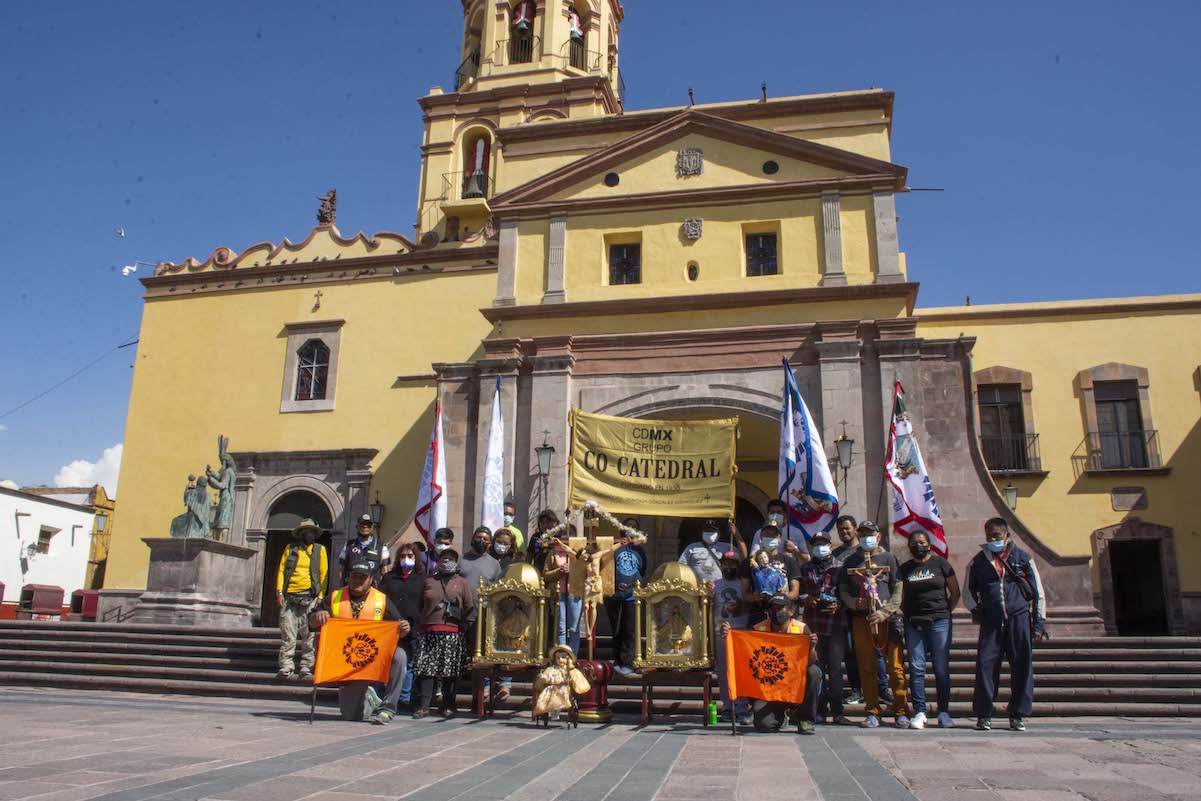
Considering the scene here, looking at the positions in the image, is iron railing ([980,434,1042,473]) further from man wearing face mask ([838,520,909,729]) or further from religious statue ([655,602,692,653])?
religious statue ([655,602,692,653])

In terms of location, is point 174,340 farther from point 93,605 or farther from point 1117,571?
point 1117,571

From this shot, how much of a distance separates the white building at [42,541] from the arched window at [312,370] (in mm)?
18931

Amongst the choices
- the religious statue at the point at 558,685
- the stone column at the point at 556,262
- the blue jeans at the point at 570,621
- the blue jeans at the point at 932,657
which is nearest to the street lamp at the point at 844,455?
the stone column at the point at 556,262

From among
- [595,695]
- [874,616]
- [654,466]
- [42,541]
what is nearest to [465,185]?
[654,466]

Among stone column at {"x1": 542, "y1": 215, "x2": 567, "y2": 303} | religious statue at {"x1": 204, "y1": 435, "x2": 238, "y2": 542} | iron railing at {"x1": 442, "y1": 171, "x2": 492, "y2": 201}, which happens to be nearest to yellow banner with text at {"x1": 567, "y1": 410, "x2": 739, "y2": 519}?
stone column at {"x1": 542, "y1": 215, "x2": 567, "y2": 303}

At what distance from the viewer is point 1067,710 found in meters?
10.1

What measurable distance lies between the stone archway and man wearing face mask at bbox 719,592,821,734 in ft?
45.8

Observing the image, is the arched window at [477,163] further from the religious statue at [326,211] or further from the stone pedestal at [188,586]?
the stone pedestal at [188,586]

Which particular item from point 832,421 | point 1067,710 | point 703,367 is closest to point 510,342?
point 703,367

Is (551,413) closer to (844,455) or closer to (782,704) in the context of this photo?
(844,455)

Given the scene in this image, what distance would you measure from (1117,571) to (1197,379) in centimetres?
460

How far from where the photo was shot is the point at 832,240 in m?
17.3

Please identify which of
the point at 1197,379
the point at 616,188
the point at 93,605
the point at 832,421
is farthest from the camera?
the point at 93,605

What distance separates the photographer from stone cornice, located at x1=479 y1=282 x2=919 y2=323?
16.6m
